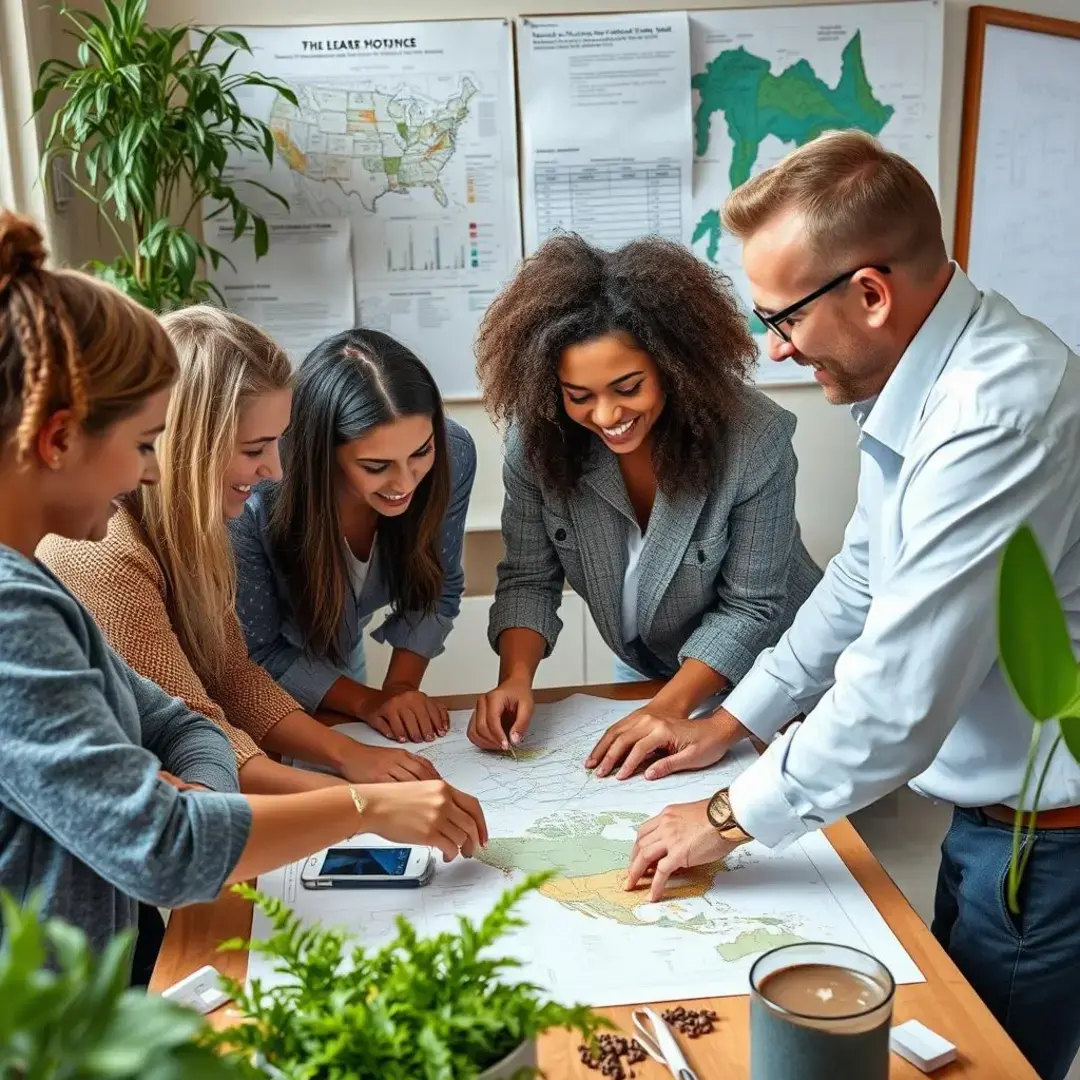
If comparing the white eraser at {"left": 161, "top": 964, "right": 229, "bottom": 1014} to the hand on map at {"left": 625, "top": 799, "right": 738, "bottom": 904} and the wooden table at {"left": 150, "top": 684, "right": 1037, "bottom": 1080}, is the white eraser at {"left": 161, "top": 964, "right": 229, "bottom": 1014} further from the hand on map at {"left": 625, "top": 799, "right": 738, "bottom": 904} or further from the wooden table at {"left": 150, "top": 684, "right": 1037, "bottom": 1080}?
the hand on map at {"left": 625, "top": 799, "right": 738, "bottom": 904}

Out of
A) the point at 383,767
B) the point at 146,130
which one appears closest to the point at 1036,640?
the point at 383,767

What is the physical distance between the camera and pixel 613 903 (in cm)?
121

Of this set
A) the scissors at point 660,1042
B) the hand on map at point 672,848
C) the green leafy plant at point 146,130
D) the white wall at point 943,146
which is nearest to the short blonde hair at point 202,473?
the hand on map at point 672,848

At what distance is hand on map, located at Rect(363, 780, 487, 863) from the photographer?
119 centimetres

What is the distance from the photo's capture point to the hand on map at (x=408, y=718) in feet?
5.43

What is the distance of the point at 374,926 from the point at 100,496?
477 millimetres

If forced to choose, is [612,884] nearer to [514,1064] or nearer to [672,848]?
[672,848]

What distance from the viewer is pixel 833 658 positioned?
158 cm

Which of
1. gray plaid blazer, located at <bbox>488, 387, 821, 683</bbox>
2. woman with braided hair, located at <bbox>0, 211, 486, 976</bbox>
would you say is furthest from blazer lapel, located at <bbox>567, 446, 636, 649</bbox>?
woman with braided hair, located at <bbox>0, 211, 486, 976</bbox>

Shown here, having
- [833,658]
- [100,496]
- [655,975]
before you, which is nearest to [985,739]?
[833,658]

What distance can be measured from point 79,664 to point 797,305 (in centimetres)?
81

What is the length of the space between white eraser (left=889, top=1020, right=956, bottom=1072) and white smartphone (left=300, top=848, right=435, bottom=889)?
0.48m

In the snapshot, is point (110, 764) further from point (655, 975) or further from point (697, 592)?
point (697, 592)

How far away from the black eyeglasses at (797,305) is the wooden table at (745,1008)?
1.88ft
